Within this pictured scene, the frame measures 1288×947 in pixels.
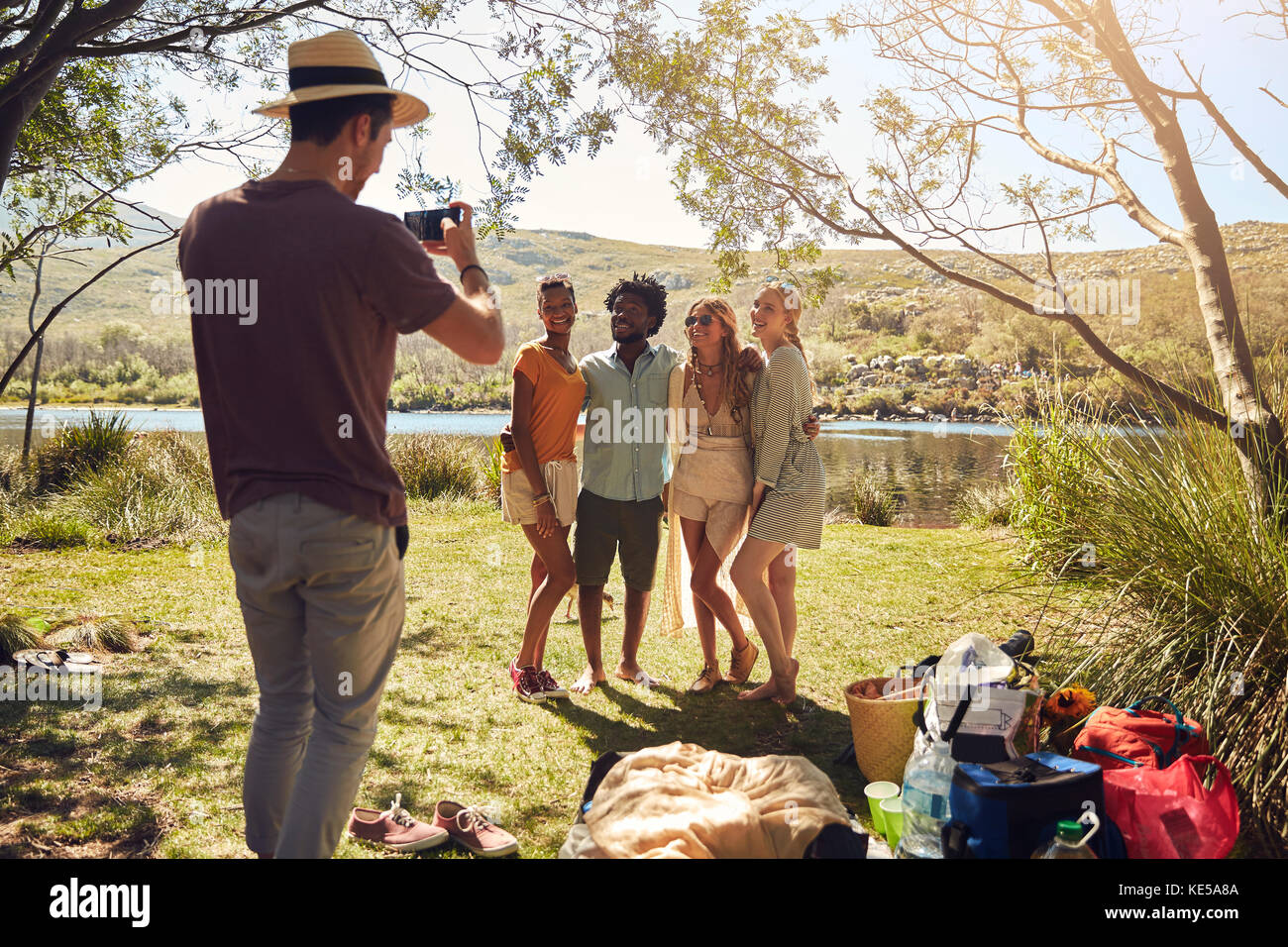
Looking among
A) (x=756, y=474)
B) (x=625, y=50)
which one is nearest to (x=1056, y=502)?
(x=756, y=474)

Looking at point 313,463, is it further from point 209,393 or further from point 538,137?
point 538,137

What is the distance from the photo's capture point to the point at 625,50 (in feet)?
20.4

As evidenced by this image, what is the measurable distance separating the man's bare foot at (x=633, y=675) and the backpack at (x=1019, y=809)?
2421 mm

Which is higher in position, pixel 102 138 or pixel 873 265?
pixel 873 265

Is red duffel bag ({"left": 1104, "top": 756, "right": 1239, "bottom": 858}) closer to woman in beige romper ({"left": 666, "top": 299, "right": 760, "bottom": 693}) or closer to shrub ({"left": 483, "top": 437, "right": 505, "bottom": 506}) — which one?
woman in beige romper ({"left": 666, "top": 299, "right": 760, "bottom": 693})

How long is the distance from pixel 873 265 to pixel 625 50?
412 feet

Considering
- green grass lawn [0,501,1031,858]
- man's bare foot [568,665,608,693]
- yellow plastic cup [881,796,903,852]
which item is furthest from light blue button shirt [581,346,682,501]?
yellow plastic cup [881,796,903,852]

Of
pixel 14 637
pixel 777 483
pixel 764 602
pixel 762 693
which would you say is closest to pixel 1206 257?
pixel 777 483

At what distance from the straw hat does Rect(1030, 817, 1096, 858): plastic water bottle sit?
9.46 ft

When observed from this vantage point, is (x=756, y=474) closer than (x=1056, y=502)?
Yes

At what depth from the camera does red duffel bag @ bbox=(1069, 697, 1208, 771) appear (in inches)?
117

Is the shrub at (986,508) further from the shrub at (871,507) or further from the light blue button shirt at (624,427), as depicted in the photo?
the light blue button shirt at (624,427)

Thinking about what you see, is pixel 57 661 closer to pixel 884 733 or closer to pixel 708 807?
pixel 708 807
